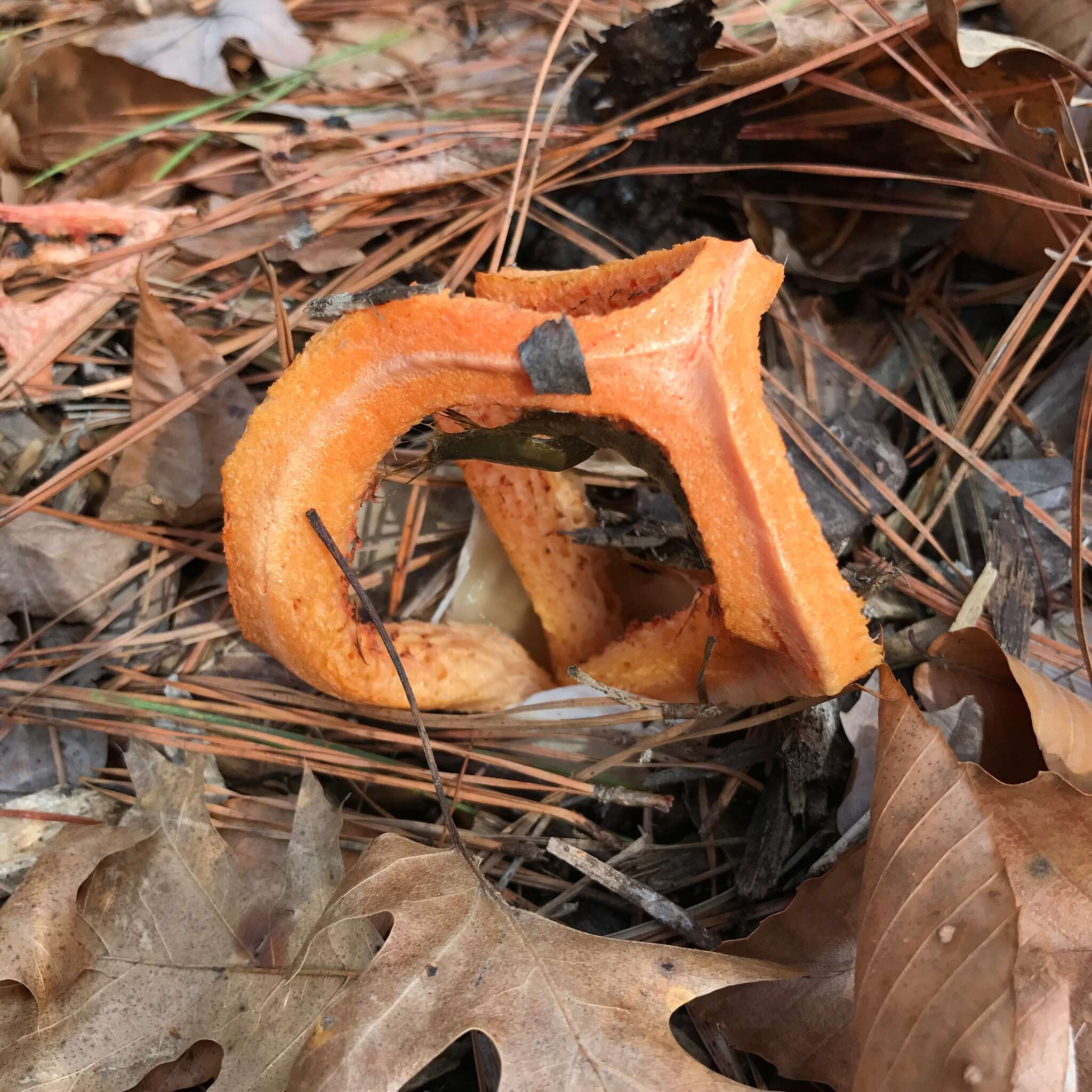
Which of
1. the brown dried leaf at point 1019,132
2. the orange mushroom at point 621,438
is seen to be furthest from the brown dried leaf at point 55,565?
the brown dried leaf at point 1019,132

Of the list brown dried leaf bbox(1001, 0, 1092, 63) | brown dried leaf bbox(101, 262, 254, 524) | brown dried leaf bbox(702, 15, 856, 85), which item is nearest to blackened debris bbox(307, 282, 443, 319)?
brown dried leaf bbox(101, 262, 254, 524)

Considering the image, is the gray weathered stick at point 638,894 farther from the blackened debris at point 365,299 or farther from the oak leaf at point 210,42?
the oak leaf at point 210,42

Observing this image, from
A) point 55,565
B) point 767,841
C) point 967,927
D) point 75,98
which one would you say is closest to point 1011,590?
point 767,841

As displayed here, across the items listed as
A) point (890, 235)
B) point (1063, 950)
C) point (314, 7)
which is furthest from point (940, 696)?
point (314, 7)

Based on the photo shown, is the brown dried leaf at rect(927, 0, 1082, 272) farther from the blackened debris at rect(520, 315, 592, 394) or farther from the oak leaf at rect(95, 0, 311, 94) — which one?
the oak leaf at rect(95, 0, 311, 94)

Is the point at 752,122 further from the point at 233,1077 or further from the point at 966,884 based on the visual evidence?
the point at 233,1077
